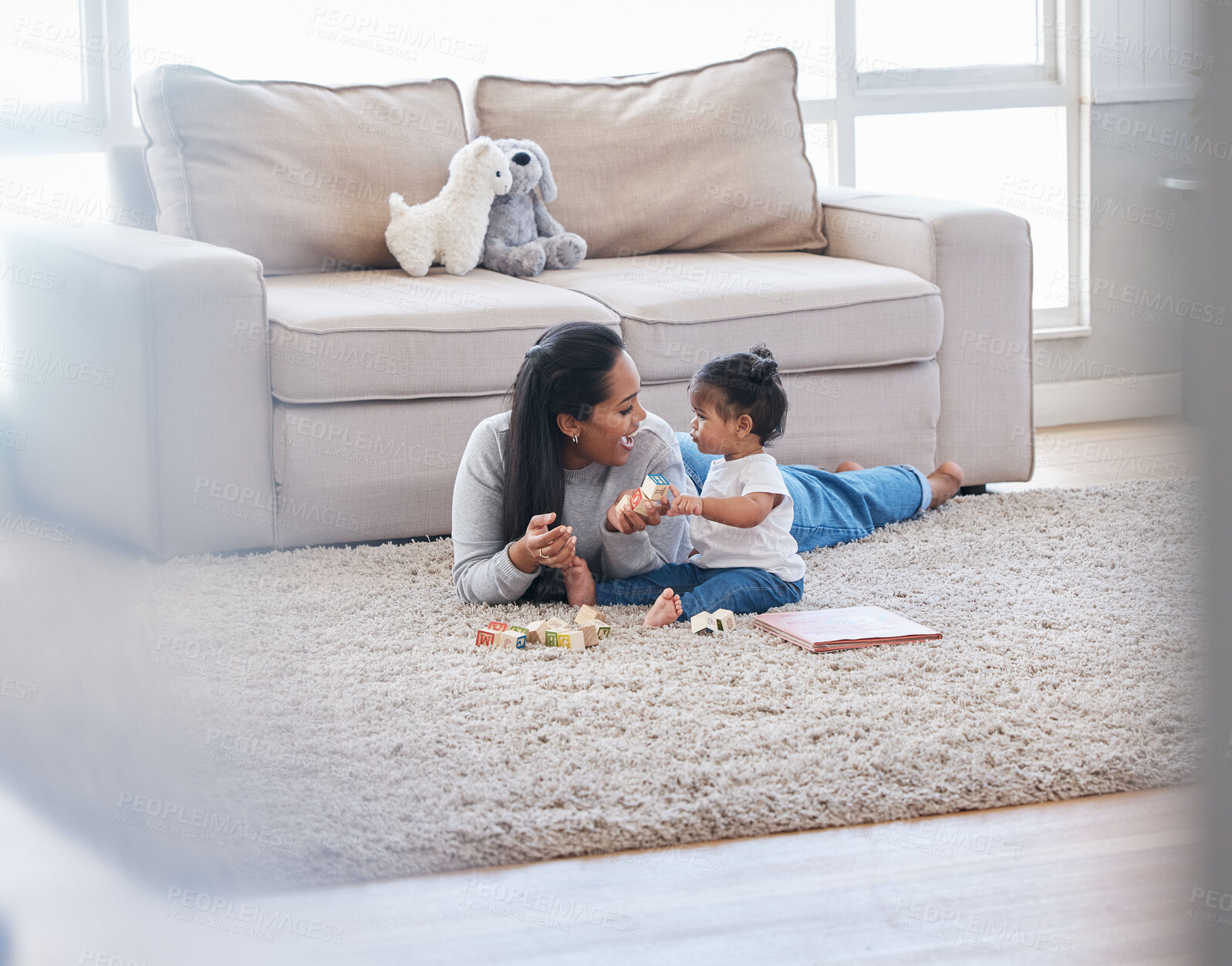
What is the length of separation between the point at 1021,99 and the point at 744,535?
211 cm

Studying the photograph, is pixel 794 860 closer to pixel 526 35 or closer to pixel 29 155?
pixel 29 155

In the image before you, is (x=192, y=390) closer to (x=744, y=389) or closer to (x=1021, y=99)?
(x=744, y=389)

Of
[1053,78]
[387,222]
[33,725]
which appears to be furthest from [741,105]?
[33,725]

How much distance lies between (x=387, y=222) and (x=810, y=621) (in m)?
1.35

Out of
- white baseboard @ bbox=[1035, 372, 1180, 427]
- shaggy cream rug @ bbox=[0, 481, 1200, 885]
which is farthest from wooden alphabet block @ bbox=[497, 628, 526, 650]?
Result: white baseboard @ bbox=[1035, 372, 1180, 427]

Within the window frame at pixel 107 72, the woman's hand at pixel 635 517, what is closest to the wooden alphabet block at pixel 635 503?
the woman's hand at pixel 635 517

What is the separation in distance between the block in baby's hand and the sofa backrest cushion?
4.10 feet

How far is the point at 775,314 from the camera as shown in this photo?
88.3 inches

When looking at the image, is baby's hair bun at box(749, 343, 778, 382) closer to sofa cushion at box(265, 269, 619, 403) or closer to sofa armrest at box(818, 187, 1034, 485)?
sofa cushion at box(265, 269, 619, 403)

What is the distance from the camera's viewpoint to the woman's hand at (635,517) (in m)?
1.66

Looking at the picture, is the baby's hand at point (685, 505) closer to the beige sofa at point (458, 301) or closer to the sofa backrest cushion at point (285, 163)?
the beige sofa at point (458, 301)

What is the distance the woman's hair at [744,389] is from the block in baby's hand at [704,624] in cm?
29

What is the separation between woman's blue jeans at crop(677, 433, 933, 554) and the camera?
2029 mm

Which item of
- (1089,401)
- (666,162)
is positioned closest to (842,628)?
(666,162)
